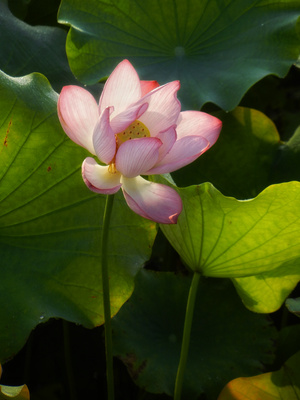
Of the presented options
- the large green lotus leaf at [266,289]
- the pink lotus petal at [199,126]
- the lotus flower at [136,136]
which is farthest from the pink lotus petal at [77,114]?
the large green lotus leaf at [266,289]

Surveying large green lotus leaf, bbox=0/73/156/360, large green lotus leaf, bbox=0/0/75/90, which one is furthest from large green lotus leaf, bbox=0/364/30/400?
large green lotus leaf, bbox=0/0/75/90

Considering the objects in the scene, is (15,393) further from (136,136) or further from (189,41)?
(189,41)

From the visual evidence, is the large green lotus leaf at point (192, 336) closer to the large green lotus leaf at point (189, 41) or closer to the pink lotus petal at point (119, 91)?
the large green lotus leaf at point (189, 41)

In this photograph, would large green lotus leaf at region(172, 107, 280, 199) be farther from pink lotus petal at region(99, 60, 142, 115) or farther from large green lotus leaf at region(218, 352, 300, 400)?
pink lotus petal at region(99, 60, 142, 115)

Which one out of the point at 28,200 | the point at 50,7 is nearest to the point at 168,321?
the point at 28,200

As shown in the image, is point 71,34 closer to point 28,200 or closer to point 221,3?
point 221,3
